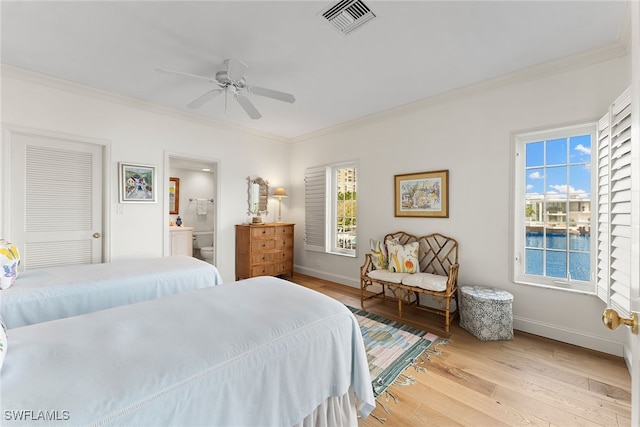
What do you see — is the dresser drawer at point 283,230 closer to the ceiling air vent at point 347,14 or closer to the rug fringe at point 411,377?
the rug fringe at point 411,377

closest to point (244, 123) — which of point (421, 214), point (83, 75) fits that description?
point (83, 75)

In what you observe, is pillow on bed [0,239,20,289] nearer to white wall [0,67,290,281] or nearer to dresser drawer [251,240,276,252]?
white wall [0,67,290,281]

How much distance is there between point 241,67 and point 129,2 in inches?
32.6

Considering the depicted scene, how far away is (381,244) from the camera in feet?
11.9

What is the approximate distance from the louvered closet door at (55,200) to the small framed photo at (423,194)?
151 inches

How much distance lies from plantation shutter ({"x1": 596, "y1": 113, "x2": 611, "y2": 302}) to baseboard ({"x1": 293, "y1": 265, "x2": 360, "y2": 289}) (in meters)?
2.71

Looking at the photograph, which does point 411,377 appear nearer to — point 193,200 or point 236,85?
point 236,85

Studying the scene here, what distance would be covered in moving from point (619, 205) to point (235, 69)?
126 inches

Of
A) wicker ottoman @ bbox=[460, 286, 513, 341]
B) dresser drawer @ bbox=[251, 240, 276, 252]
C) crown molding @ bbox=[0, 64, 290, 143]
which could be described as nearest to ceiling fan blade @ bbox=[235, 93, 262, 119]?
crown molding @ bbox=[0, 64, 290, 143]

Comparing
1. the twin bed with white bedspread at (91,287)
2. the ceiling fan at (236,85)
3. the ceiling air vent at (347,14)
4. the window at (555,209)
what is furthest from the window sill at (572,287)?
the twin bed with white bedspread at (91,287)

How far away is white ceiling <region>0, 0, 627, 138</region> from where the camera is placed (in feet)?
6.27

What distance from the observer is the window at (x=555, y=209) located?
2.56m

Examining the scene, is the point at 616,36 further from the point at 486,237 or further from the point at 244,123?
the point at 244,123

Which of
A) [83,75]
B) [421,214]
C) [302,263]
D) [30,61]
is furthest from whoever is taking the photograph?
[302,263]
